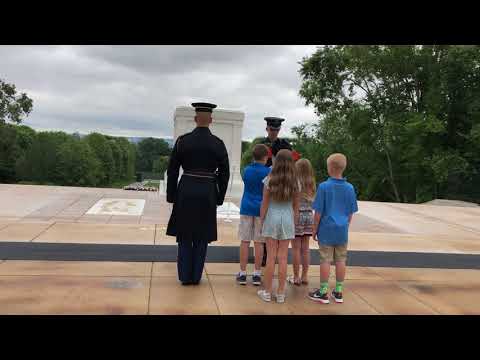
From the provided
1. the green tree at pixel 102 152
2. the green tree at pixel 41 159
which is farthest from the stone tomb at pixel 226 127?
the green tree at pixel 102 152

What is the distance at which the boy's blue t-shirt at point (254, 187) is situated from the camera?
4.71m

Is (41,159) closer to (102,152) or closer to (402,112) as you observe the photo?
(102,152)

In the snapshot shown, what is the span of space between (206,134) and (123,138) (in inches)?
4256

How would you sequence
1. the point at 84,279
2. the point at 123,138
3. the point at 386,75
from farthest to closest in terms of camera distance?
1. the point at 123,138
2. the point at 386,75
3. the point at 84,279

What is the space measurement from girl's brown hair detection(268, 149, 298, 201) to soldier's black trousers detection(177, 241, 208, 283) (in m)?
1.00

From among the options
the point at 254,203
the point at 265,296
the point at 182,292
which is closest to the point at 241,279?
the point at 265,296

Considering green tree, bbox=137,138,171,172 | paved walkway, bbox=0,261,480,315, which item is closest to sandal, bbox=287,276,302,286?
paved walkway, bbox=0,261,480,315

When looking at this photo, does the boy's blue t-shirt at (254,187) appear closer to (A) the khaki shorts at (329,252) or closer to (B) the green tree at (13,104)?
(A) the khaki shorts at (329,252)

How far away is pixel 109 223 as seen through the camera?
8164 mm

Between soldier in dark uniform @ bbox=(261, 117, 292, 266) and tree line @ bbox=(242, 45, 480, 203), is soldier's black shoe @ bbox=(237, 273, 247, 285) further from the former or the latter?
tree line @ bbox=(242, 45, 480, 203)

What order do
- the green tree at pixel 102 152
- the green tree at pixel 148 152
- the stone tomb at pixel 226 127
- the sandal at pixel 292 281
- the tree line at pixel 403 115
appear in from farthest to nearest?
1. the green tree at pixel 148 152
2. the green tree at pixel 102 152
3. the tree line at pixel 403 115
4. the stone tomb at pixel 226 127
5. the sandal at pixel 292 281

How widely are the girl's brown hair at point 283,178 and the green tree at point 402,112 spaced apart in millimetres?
18614
